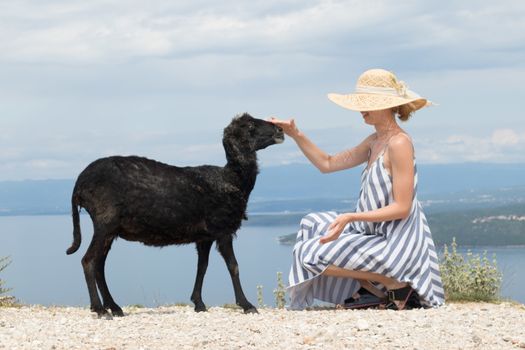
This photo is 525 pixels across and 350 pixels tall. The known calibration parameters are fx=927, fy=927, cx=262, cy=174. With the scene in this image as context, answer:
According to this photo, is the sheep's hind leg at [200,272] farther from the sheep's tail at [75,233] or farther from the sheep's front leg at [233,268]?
the sheep's tail at [75,233]

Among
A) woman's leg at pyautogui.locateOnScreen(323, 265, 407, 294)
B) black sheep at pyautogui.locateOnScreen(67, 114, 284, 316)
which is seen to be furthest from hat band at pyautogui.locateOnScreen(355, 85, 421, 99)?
woman's leg at pyautogui.locateOnScreen(323, 265, 407, 294)

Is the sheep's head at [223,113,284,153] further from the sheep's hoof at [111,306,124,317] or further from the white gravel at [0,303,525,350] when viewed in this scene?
the sheep's hoof at [111,306,124,317]

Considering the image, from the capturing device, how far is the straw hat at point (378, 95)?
10.4 meters

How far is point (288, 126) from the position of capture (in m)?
11.2

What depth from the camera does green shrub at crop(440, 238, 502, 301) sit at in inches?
516

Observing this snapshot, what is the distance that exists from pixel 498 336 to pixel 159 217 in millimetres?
3933

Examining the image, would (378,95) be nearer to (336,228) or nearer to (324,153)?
(324,153)

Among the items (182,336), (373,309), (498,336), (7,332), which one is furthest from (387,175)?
(7,332)

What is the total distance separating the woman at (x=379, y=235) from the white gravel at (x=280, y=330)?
1.47 feet

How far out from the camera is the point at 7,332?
30.5 feet

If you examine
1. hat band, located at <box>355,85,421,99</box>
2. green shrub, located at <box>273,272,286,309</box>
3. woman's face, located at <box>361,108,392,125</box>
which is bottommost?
green shrub, located at <box>273,272,286,309</box>

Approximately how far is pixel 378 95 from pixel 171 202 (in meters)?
2.66

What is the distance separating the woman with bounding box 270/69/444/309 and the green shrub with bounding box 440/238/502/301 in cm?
224

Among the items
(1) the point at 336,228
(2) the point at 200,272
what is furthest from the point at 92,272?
(1) the point at 336,228
